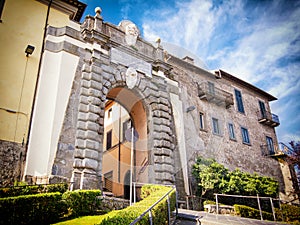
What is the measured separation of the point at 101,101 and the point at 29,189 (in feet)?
15.9

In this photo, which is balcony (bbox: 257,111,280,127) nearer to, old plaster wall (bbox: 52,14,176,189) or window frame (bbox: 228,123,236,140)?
window frame (bbox: 228,123,236,140)

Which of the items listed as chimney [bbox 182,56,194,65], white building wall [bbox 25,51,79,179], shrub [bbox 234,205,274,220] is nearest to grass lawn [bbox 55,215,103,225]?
white building wall [bbox 25,51,79,179]

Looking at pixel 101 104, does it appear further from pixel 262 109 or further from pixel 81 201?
pixel 262 109

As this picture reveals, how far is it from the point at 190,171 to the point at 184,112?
140 inches

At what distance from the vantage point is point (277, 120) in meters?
22.8

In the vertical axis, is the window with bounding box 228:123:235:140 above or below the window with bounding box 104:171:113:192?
above

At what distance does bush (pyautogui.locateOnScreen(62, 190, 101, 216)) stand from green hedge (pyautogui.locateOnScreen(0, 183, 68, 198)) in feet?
1.68

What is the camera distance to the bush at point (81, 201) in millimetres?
6965

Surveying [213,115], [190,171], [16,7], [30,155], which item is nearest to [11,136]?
[30,155]

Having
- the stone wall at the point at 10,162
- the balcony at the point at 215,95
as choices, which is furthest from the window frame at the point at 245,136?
the stone wall at the point at 10,162

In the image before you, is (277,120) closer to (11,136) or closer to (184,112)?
(184,112)

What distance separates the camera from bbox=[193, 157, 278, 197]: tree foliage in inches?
521

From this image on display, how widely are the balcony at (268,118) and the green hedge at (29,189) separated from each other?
1827cm

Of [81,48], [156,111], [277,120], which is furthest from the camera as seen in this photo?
[277,120]
